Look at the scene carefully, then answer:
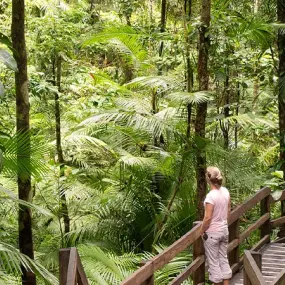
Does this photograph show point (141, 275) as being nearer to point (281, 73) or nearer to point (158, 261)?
point (158, 261)

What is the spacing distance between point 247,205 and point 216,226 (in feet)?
3.84

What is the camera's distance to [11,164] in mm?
4609

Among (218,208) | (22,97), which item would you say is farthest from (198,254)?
(22,97)

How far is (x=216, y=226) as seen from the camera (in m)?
5.10

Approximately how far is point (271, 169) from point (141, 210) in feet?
6.83

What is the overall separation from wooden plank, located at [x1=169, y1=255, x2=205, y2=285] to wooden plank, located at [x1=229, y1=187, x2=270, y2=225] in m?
0.62

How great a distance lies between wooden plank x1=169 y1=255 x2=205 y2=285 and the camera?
4.88 metres

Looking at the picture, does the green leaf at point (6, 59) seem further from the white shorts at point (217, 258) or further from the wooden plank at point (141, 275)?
the white shorts at point (217, 258)

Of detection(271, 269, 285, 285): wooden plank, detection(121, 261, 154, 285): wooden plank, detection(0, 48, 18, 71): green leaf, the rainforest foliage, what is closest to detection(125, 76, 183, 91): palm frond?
the rainforest foliage

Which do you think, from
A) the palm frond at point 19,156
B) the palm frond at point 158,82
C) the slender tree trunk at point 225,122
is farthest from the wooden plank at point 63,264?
the slender tree trunk at point 225,122

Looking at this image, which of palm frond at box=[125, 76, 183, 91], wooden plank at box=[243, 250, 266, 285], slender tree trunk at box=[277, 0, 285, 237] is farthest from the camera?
slender tree trunk at box=[277, 0, 285, 237]

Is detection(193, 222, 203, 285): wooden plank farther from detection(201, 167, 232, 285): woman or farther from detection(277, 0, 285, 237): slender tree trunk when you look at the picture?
detection(277, 0, 285, 237): slender tree trunk

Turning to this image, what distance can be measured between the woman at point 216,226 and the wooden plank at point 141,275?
3.29 ft

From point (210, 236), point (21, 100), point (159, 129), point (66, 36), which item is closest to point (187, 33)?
point (159, 129)
